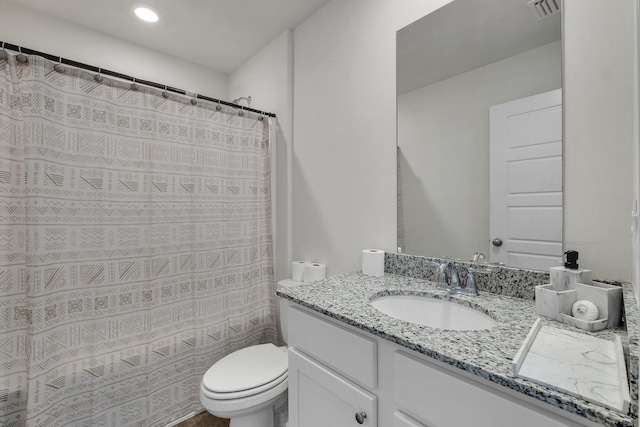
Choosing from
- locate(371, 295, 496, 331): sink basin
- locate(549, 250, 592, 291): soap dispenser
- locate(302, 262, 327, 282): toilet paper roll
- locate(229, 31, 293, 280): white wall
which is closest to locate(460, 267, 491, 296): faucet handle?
locate(371, 295, 496, 331): sink basin

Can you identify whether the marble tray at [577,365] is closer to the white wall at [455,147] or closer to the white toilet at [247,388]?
the white wall at [455,147]

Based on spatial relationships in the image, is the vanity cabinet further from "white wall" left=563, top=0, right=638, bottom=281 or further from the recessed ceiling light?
the recessed ceiling light

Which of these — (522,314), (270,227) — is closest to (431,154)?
(522,314)

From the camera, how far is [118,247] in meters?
1.52

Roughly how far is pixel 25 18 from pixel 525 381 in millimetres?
3022

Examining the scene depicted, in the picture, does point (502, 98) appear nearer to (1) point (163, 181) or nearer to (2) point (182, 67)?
(1) point (163, 181)

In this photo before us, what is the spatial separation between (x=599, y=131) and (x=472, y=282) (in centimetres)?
65

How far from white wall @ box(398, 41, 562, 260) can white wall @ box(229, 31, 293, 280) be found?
93 cm

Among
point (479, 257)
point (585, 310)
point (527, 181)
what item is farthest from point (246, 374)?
point (527, 181)

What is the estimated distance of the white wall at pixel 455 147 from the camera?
3.56ft

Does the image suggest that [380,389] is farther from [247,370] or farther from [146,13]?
[146,13]

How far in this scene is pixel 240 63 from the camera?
2.52 metres

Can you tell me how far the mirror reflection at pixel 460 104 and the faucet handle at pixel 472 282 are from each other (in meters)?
0.07

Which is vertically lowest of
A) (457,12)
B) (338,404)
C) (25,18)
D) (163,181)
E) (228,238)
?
(338,404)
